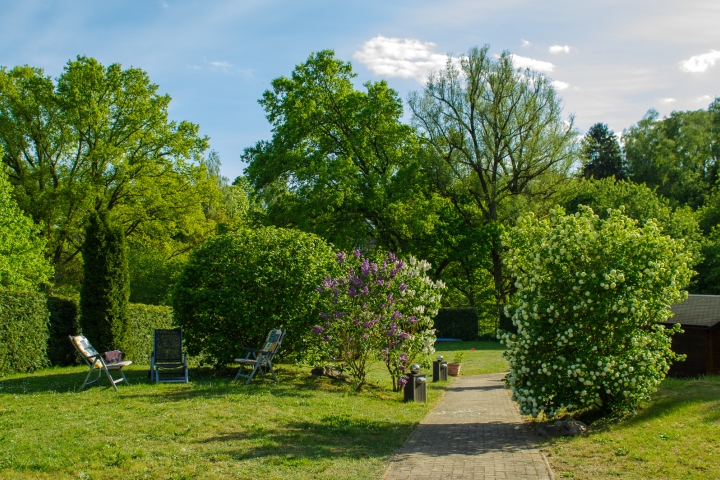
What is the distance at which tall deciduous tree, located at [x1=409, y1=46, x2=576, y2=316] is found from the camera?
30.8m

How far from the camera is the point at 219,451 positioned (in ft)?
21.9

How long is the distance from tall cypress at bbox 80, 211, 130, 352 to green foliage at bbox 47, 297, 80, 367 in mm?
524

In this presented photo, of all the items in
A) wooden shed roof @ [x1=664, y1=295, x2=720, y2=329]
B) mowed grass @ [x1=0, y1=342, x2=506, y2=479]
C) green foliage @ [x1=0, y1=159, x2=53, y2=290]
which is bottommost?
mowed grass @ [x1=0, y1=342, x2=506, y2=479]

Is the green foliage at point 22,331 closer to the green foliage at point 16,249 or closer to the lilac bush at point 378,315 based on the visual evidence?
the lilac bush at point 378,315

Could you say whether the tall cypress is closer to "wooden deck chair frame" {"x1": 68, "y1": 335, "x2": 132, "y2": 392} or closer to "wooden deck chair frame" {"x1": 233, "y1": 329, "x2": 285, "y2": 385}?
"wooden deck chair frame" {"x1": 68, "y1": 335, "x2": 132, "y2": 392}

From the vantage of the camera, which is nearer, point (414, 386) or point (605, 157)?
point (414, 386)

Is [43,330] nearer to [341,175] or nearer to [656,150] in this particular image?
[341,175]

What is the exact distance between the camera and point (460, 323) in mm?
34000

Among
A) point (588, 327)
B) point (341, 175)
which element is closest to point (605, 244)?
point (588, 327)

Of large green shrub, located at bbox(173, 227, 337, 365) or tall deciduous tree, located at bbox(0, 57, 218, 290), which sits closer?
large green shrub, located at bbox(173, 227, 337, 365)

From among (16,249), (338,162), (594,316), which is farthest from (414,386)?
(16,249)

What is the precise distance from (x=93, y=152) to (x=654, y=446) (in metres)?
26.9

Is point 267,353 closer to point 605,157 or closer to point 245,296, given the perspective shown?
point 245,296

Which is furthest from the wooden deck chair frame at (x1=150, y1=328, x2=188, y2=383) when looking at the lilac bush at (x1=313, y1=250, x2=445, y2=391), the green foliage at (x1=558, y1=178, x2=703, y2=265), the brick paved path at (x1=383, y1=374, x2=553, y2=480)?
the green foliage at (x1=558, y1=178, x2=703, y2=265)
